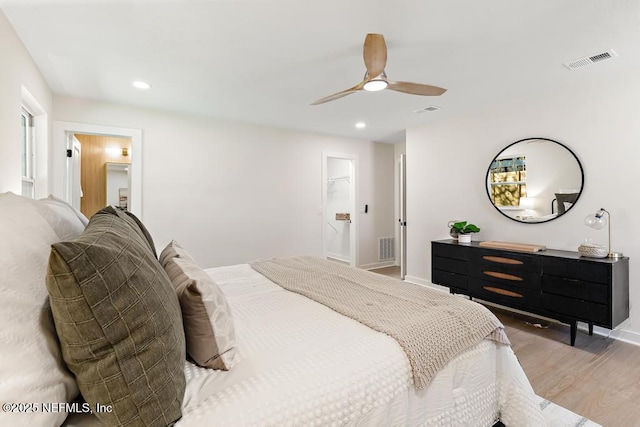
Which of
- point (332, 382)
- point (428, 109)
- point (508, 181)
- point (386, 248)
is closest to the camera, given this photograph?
point (332, 382)

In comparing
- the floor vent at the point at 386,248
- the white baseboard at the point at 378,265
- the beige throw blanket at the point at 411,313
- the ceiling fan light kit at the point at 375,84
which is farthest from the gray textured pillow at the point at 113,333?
the floor vent at the point at 386,248

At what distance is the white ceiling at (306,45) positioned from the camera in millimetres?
1784

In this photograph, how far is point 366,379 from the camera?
41.5 inches

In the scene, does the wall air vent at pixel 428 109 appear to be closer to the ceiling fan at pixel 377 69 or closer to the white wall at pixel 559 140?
the white wall at pixel 559 140

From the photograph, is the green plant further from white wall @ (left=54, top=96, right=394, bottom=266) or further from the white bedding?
the white bedding

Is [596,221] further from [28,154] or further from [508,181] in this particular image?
[28,154]

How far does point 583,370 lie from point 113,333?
9.78 ft

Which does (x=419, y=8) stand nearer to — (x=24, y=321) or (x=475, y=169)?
(x=24, y=321)

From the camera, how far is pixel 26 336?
69 centimetres

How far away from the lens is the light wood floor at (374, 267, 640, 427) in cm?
181

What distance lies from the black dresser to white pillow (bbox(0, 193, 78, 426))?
330cm

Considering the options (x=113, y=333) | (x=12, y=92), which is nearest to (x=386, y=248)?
(x=12, y=92)

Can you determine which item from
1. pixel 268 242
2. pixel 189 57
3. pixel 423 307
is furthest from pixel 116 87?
pixel 423 307

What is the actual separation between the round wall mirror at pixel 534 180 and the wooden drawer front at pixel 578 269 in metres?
0.64
